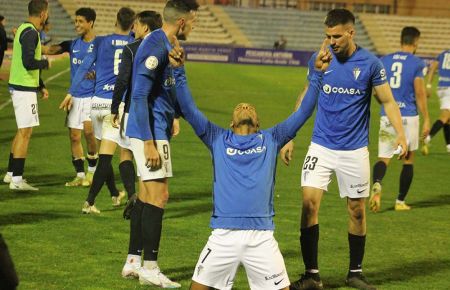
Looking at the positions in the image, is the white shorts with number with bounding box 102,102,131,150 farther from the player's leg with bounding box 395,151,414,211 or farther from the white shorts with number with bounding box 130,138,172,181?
the player's leg with bounding box 395,151,414,211

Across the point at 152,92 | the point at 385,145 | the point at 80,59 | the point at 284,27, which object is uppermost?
the point at 152,92

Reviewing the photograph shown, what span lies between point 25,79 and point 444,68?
33.7 ft

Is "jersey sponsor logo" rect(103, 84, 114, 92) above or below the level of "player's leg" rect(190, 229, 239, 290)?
above

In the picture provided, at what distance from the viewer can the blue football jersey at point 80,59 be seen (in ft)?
43.3

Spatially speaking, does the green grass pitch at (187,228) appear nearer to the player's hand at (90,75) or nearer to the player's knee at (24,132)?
the player's knee at (24,132)

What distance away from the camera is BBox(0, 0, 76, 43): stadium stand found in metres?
54.1

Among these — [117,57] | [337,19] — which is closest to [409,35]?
[117,57]

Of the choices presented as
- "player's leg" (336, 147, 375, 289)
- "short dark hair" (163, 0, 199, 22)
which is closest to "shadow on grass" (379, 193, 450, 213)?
"player's leg" (336, 147, 375, 289)

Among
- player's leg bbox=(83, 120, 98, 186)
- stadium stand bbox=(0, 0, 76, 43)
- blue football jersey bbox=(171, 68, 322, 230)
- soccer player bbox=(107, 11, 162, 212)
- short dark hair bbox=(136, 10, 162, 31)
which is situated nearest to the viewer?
blue football jersey bbox=(171, 68, 322, 230)

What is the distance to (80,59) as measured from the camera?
43.9ft

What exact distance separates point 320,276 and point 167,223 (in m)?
2.70

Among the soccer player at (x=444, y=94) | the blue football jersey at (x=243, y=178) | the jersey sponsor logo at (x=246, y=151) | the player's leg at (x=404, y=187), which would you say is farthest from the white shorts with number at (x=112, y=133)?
the soccer player at (x=444, y=94)

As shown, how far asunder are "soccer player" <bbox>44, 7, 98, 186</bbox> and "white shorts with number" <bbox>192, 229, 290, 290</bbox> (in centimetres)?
676

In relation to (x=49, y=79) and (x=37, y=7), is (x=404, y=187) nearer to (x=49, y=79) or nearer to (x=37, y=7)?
(x=37, y=7)
